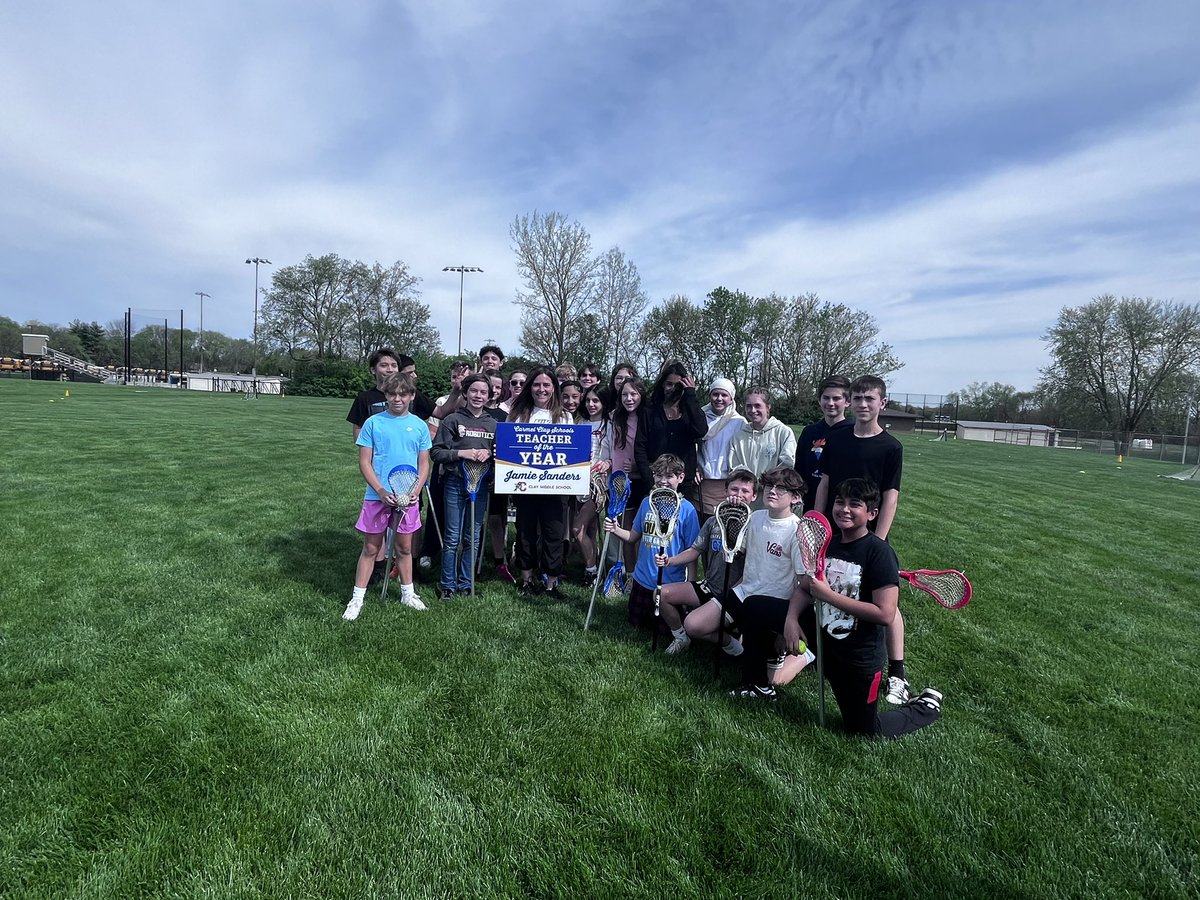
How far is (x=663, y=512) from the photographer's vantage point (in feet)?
15.3

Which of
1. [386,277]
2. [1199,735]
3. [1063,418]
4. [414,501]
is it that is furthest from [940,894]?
[1063,418]

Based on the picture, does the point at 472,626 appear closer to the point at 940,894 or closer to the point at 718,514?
the point at 718,514

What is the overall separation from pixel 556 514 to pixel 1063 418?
3101 inches

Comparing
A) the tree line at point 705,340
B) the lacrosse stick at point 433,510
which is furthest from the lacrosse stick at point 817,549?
the tree line at point 705,340

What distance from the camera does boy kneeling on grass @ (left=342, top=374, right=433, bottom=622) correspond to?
4.97 meters

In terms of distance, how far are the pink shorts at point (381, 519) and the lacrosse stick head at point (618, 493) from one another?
1.76 m

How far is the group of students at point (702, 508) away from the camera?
3.49m

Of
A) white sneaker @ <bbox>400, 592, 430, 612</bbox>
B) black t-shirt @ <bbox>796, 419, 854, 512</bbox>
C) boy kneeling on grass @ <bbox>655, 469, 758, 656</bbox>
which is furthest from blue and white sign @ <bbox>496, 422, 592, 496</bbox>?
black t-shirt @ <bbox>796, 419, 854, 512</bbox>

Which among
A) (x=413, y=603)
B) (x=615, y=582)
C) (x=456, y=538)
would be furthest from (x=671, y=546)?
(x=413, y=603)

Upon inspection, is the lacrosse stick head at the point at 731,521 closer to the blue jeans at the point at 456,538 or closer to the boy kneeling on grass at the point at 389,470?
the blue jeans at the point at 456,538

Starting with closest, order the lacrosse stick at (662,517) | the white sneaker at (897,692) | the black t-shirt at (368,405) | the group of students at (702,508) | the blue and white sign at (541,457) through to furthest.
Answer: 1. the group of students at (702,508)
2. the white sneaker at (897,692)
3. the lacrosse stick at (662,517)
4. the blue and white sign at (541,457)
5. the black t-shirt at (368,405)

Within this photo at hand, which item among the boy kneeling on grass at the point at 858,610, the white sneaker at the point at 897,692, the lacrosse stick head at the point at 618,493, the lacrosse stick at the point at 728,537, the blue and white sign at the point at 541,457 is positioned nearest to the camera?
the boy kneeling on grass at the point at 858,610

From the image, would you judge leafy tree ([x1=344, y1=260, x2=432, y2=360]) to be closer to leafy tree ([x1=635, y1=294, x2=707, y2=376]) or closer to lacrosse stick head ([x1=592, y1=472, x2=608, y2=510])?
leafy tree ([x1=635, y1=294, x2=707, y2=376])

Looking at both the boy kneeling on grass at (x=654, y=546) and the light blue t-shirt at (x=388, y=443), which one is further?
the light blue t-shirt at (x=388, y=443)
